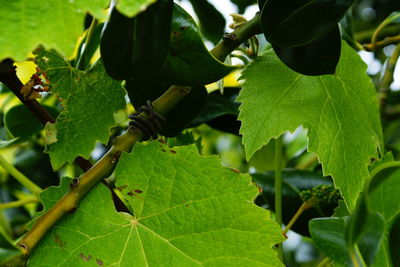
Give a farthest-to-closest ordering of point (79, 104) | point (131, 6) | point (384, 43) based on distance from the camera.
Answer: point (384, 43), point (79, 104), point (131, 6)

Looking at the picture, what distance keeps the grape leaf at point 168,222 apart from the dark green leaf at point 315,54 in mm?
124

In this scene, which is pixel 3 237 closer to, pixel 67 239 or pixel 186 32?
pixel 67 239

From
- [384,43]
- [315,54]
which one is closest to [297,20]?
[315,54]

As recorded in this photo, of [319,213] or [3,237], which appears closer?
[3,237]

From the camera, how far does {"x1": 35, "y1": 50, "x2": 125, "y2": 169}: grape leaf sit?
0.66m

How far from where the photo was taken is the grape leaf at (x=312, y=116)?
0.68 m

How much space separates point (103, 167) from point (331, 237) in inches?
8.9

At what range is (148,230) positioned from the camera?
1.93 ft

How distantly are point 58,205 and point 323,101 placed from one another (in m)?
0.33

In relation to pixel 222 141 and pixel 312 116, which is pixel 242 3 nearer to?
pixel 312 116

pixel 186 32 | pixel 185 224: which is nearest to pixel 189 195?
pixel 185 224

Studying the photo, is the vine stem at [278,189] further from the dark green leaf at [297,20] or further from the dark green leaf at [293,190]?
the dark green leaf at [297,20]

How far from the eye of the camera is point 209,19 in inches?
32.0

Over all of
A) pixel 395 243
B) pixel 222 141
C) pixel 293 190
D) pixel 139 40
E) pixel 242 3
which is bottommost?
pixel 222 141
